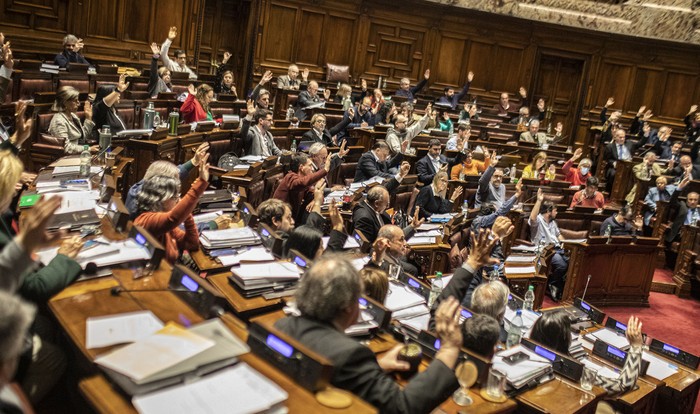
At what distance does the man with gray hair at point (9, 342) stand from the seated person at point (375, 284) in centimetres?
161

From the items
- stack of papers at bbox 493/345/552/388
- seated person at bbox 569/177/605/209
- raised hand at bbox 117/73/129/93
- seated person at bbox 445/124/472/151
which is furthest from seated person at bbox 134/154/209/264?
seated person at bbox 569/177/605/209

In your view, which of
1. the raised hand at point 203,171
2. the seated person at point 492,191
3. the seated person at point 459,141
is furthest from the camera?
the seated person at point 459,141

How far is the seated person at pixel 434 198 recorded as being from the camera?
6492mm

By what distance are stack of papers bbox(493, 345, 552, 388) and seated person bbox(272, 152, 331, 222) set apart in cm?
273

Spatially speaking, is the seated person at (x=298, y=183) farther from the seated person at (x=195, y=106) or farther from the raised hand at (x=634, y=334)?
the raised hand at (x=634, y=334)

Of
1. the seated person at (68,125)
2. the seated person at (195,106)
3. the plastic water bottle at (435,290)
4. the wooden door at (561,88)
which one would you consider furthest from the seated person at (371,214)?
the wooden door at (561,88)

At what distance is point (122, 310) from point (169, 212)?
1.07 metres

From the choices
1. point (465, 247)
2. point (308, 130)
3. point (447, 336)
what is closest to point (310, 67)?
point (308, 130)

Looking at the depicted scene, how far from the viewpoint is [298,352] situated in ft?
5.78

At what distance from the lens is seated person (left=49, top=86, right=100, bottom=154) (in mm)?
5367

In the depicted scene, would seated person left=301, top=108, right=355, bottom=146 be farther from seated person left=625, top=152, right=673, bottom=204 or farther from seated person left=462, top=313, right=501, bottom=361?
seated person left=462, top=313, right=501, bottom=361

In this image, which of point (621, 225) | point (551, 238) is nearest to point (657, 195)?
point (621, 225)

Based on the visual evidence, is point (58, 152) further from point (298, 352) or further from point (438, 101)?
point (438, 101)

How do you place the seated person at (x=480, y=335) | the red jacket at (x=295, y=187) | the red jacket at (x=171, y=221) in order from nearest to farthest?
the seated person at (x=480, y=335), the red jacket at (x=171, y=221), the red jacket at (x=295, y=187)
